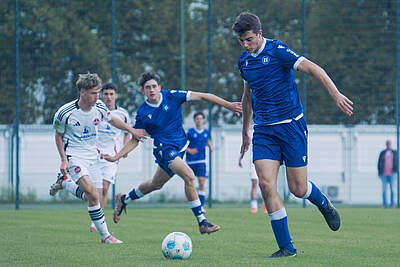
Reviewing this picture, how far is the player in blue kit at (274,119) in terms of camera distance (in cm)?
702

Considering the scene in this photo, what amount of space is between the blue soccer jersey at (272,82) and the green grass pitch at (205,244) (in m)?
1.38

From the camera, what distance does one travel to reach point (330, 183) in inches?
977

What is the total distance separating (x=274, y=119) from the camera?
7172 millimetres

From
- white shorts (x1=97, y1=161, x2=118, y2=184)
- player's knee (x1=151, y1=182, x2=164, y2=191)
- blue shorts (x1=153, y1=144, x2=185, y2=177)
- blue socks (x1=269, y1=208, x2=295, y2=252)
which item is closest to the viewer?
blue socks (x1=269, y1=208, x2=295, y2=252)

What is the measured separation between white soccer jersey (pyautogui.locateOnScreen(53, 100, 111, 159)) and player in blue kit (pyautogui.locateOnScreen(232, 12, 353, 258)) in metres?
2.68

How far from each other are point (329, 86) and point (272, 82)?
78 centimetres

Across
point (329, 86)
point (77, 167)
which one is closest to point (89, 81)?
point (77, 167)

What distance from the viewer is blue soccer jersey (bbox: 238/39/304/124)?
7164 mm

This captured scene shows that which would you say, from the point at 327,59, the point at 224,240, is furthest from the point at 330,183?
the point at 224,240

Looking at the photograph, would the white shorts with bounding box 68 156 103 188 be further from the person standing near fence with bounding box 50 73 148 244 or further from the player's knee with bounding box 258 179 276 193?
the player's knee with bounding box 258 179 276 193

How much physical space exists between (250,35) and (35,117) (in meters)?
15.6

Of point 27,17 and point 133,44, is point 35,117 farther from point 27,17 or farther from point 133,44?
point 133,44

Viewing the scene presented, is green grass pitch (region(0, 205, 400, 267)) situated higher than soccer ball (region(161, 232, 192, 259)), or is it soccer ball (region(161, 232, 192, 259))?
soccer ball (region(161, 232, 192, 259))

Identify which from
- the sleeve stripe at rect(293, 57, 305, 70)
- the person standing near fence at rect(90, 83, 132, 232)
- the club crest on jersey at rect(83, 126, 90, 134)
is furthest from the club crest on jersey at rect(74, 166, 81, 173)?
the sleeve stripe at rect(293, 57, 305, 70)
